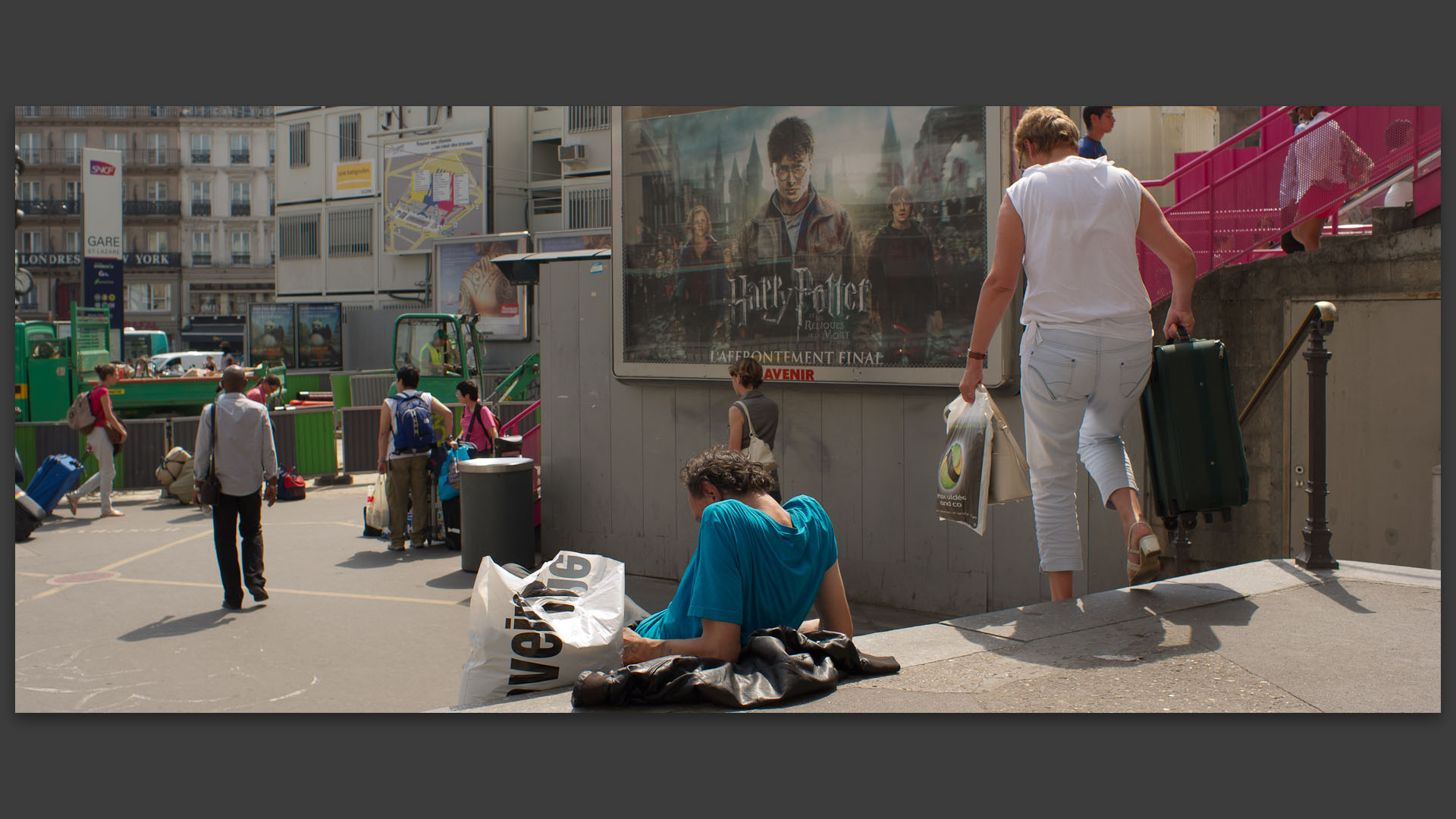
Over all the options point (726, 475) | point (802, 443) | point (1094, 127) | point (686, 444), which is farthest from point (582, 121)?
point (726, 475)

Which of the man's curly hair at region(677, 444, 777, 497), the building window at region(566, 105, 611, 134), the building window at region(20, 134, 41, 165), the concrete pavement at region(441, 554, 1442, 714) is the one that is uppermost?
the building window at region(20, 134, 41, 165)

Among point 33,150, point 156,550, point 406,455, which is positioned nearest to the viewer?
point 406,455

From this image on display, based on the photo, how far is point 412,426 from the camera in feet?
35.0

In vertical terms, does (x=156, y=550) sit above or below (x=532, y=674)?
below

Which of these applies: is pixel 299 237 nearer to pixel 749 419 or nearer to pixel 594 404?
pixel 594 404

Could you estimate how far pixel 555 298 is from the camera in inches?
394

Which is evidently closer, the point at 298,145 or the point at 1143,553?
the point at 1143,553

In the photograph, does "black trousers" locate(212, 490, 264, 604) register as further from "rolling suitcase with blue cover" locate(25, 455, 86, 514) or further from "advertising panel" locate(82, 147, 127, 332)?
"advertising panel" locate(82, 147, 127, 332)

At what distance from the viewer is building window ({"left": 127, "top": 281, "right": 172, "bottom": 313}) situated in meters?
63.0

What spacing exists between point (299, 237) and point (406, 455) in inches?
1526

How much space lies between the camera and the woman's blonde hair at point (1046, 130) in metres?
4.16

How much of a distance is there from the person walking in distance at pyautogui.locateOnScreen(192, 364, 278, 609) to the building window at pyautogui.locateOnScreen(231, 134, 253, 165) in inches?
2383

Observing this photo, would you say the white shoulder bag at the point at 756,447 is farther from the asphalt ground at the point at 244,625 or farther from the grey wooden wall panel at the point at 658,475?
the grey wooden wall panel at the point at 658,475

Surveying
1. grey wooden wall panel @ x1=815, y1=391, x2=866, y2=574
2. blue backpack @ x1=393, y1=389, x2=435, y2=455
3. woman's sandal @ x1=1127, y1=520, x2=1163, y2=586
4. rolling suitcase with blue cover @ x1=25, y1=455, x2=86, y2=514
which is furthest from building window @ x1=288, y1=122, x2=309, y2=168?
woman's sandal @ x1=1127, y1=520, x2=1163, y2=586
